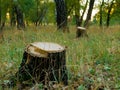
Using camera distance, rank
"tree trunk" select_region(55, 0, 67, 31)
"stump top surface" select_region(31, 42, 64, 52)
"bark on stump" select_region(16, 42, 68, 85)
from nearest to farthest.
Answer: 1. "bark on stump" select_region(16, 42, 68, 85)
2. "stump top surface" select_region(31, 42, 64, 52)
3. "tree trunk" select_region(55, 0, 67, 31)

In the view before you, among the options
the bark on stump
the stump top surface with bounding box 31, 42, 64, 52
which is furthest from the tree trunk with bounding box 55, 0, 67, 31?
the bark on stump

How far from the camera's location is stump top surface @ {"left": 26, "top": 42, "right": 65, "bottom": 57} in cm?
428

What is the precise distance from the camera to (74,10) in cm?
2988

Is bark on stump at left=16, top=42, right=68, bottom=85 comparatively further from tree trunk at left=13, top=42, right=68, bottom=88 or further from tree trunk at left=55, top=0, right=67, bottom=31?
tree trunk at left=55, top=0, right=67, bottom=31

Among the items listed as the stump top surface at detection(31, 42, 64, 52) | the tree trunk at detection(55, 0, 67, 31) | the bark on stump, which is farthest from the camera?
the tree trunk at detection(55, 0, 67, 31)

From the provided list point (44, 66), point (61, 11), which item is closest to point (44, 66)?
point (44, 66)

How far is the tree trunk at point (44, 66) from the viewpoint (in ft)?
13.9

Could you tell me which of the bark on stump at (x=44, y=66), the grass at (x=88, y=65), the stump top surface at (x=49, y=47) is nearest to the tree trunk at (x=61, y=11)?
the grass at (x=88, y=65)

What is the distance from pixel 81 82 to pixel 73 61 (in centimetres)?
69

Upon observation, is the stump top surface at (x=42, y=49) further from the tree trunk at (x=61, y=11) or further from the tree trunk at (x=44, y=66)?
the tree trunk at (x=61, y=11)

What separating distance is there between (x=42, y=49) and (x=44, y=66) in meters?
0.27

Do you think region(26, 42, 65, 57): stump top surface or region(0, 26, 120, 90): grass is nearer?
region(26, 42, 65, 57): stump top surface

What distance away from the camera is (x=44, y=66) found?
13.9 feet

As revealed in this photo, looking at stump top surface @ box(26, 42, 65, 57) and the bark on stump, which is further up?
stump top surface @ box(26, 42, 65, 57)
